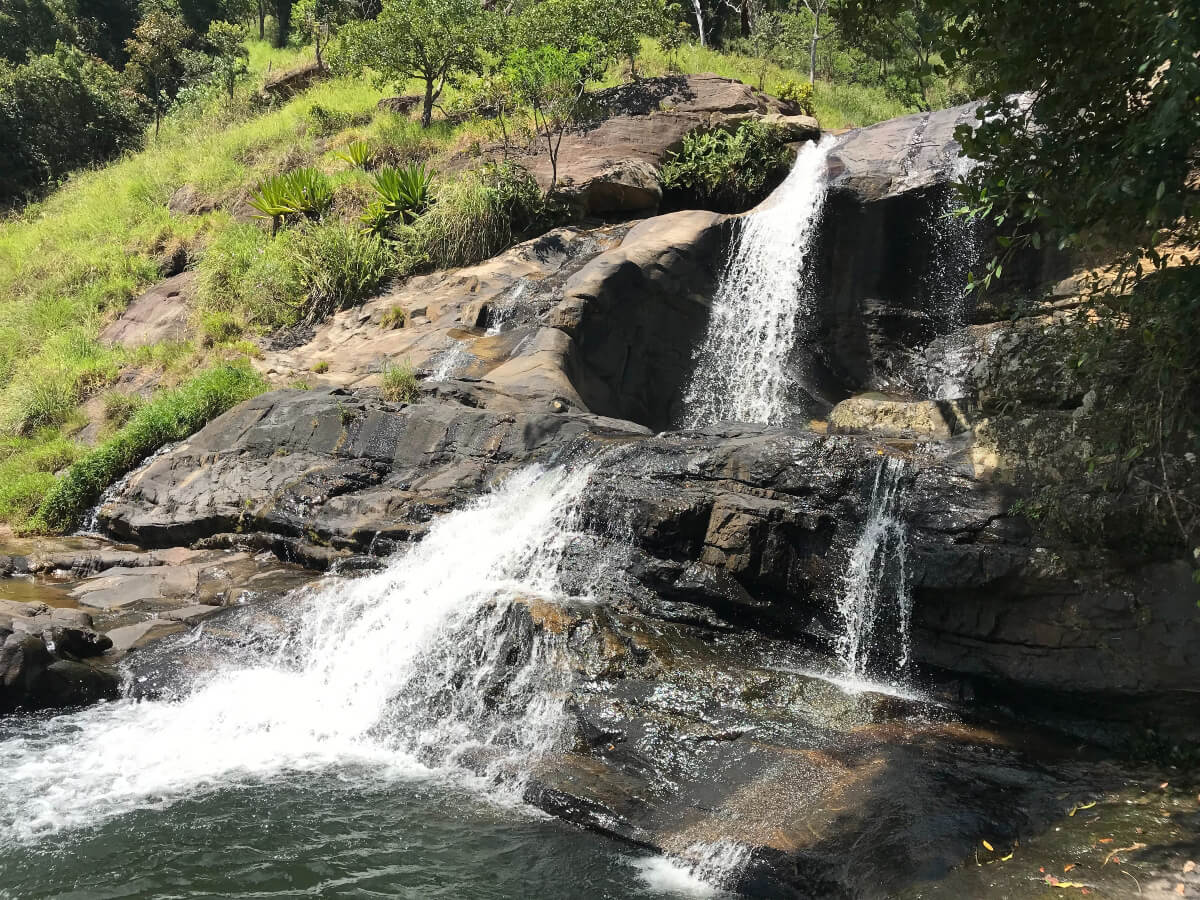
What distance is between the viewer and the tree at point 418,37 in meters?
20.1

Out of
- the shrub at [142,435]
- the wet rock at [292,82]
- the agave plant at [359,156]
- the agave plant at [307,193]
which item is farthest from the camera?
A: the wet rock at [292,82]

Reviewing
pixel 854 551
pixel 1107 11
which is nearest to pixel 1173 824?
pixel 854 551

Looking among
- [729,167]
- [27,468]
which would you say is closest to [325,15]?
[729,167]

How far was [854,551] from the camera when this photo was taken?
7664 millimetres

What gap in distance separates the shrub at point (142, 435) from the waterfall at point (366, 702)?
5417 mm

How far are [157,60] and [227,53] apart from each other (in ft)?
9.15

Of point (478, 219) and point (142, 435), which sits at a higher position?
point (478, 219)

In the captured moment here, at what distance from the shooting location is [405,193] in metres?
17.4

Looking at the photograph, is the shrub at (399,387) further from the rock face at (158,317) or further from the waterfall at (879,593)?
the rock face at (158,317)

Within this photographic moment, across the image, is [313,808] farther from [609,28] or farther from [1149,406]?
[609,28]

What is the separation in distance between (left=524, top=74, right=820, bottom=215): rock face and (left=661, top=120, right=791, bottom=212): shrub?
0.46 m

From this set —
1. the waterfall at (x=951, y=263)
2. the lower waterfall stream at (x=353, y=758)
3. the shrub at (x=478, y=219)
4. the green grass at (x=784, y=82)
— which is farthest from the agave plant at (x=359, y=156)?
the lower waterfall stream at (x=353, y=758)

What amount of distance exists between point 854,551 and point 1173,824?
3.01 metres

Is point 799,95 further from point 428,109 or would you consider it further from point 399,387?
point 399,387
